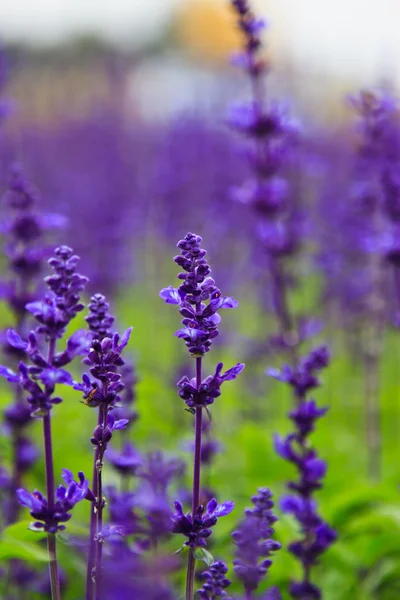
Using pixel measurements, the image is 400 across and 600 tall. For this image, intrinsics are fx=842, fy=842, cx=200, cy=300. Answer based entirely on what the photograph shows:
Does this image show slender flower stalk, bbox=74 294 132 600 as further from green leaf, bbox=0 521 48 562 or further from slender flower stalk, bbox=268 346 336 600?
slender flower stalk, bbox=268 346 336 600

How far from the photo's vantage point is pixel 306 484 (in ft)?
9.37

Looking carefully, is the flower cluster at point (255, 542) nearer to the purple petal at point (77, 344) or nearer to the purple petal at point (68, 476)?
the purple petal at point (68, 476)

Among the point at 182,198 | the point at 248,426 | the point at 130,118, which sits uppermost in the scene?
the point at 130,118

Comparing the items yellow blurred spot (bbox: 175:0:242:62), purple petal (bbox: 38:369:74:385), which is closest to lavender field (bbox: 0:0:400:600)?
purple petal (bbox: 38:369:74:385)

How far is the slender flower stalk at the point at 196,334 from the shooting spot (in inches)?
82.4

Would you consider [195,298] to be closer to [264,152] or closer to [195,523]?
[195,523]

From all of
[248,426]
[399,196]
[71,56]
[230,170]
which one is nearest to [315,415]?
[399,196]

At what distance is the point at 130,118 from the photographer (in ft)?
71.0

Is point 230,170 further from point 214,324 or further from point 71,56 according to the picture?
point 71,56

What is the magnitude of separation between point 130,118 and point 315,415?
771 inches

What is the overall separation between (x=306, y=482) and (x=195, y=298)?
1.04 meters

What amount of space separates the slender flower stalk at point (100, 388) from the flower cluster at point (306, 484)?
824mm

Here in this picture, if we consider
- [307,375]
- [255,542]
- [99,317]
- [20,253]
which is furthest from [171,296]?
[20,253]

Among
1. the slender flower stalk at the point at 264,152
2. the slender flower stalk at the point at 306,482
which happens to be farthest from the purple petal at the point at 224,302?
the slender flower stalk at the point at 264,152
